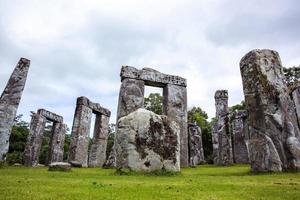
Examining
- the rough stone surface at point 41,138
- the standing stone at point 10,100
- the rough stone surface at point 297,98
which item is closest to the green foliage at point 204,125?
the rough stone surface at point 297,98

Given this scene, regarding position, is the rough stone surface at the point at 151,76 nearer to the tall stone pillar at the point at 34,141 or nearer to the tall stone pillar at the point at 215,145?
the tall stone pillar at the point at 215,145

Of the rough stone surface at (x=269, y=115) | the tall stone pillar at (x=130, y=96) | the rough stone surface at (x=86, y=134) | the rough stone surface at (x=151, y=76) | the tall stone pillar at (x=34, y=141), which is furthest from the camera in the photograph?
the tall stone pillar at (x=34, y=141)

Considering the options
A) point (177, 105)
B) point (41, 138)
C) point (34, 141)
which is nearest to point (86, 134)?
point (41, 138)

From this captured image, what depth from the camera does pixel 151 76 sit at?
48.5 ft

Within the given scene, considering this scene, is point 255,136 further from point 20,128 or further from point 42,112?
point 20,128

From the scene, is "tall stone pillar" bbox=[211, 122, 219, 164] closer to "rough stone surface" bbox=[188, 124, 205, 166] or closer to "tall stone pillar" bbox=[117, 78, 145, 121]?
"rough stone surface" bbox=[188, 124, 205, 166]

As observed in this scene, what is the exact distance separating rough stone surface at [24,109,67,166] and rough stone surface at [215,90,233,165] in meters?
12.4

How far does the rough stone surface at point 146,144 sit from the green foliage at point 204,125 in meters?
17.1

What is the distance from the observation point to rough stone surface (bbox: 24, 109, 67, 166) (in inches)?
665

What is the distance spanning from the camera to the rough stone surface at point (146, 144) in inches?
267

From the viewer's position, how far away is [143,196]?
3287 mm

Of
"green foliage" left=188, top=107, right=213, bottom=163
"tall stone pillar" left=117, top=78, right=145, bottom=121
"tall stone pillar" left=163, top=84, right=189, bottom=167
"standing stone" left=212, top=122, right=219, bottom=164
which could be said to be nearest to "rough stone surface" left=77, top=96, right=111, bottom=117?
"tall stone pillar" left=117, top=78, right=145, bottom=121

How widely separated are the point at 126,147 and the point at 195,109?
2556cm

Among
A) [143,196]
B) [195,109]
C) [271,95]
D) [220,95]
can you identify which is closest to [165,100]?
[220,95]
